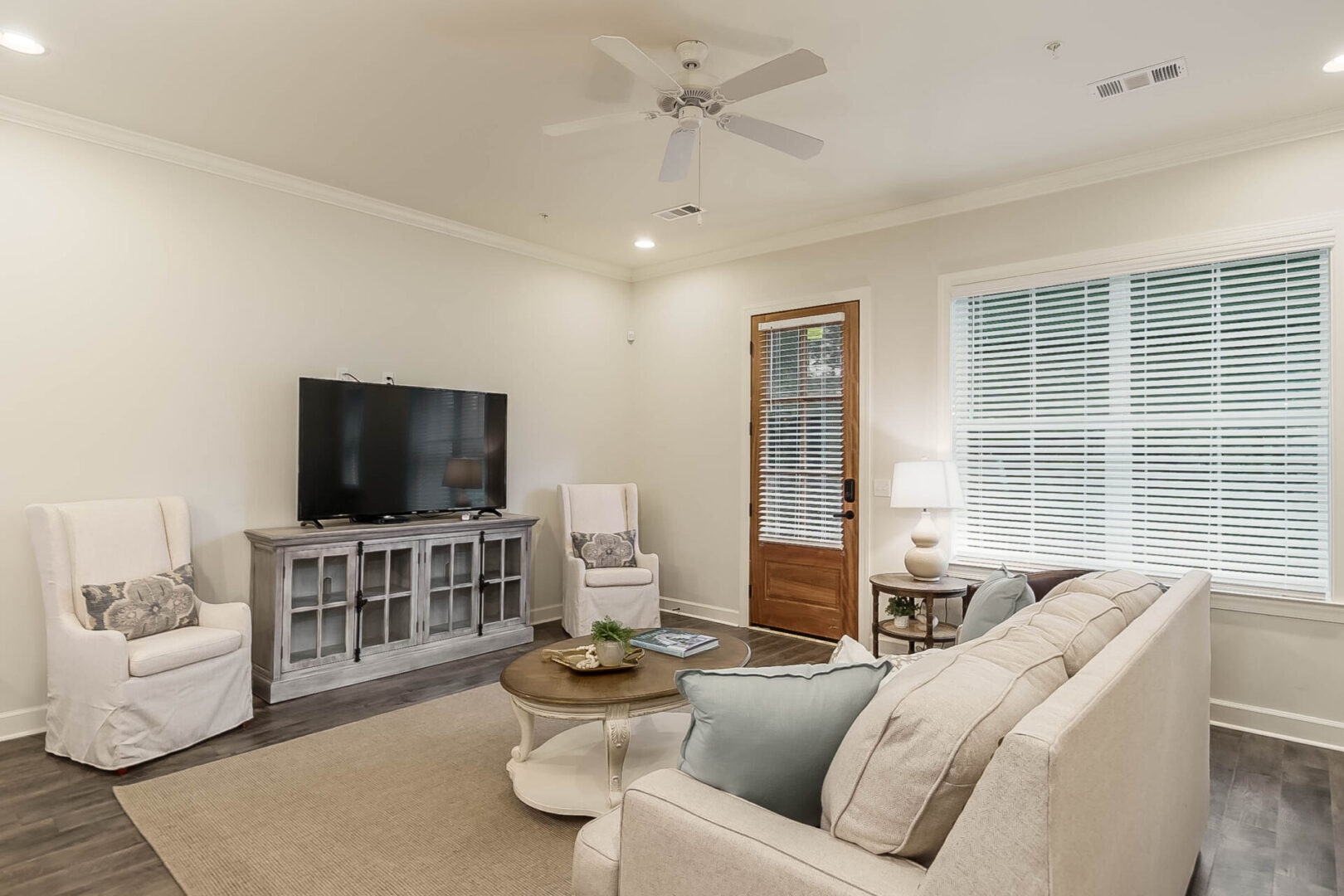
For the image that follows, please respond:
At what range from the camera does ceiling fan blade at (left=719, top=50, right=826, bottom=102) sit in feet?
7.86

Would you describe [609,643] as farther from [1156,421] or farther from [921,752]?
[1156,421]

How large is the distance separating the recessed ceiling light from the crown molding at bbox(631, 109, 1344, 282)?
3969mm

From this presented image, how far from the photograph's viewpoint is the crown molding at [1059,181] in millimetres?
3414

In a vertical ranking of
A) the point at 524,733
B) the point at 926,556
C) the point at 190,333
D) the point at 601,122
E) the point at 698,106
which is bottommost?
the point at 524,733

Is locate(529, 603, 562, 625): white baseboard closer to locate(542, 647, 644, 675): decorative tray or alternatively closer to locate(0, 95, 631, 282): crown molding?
locate(542, 647, 644, 675): decorative tray

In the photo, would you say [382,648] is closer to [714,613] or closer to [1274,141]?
[714,613]

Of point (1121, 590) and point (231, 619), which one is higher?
point (1121, 590)

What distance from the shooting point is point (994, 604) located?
2561mm

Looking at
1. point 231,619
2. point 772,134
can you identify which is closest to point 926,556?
point 772,134

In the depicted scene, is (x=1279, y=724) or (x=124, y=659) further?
(x=1279, y=724)

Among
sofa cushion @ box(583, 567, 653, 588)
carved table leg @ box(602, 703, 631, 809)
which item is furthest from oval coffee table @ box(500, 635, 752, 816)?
sofa cushion @ box(583, 567, 653, 588)

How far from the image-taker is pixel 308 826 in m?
2.50

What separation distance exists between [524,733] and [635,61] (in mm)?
2472

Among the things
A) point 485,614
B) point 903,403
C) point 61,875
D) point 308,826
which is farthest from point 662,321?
point 61,875
